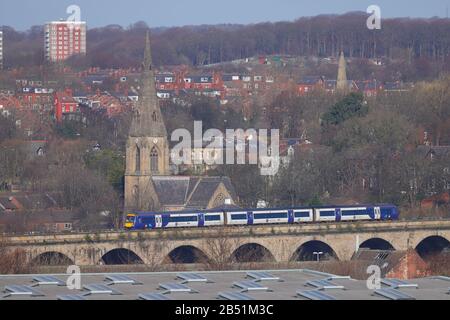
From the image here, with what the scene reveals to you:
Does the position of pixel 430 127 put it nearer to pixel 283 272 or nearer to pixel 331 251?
pixel 331 251

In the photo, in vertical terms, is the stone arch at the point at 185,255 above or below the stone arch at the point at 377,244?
below

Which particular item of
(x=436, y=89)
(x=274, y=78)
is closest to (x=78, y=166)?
(x=436, y=89)

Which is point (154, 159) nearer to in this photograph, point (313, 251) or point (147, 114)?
point (147, 114)

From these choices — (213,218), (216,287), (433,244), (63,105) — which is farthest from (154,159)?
(63,105)

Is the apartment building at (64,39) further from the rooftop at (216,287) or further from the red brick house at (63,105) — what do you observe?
the rooftop at (216,287)

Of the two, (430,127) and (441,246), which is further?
(430,127)

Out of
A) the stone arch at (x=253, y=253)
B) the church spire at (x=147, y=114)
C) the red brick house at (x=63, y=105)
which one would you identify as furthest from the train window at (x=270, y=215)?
the red brick house at (x=63, y=105)
